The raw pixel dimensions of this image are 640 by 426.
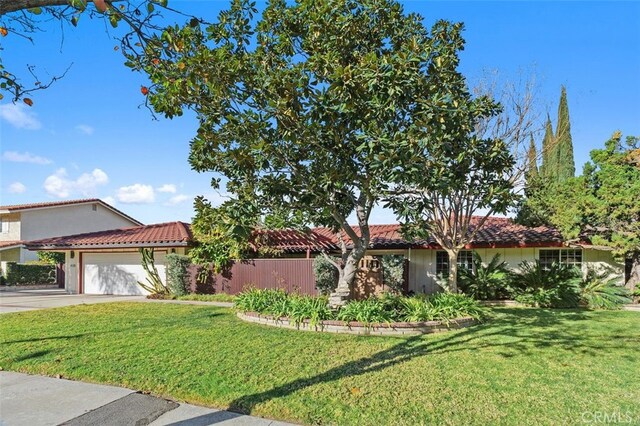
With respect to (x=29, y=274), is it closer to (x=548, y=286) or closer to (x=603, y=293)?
(x=548, y=286)

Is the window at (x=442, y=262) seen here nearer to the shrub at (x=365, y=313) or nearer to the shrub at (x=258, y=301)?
the shrub at (x=258, y=301)

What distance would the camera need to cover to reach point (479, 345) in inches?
310

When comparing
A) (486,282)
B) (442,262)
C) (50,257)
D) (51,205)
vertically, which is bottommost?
(486,282)

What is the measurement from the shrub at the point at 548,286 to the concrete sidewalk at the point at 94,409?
1309cm

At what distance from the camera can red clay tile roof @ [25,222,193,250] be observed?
19.2 m

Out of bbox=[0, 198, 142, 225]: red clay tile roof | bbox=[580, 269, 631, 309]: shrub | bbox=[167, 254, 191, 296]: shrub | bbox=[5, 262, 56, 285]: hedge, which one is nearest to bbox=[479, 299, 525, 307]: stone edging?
bbox=[580, 269, 631, 309]: shrub

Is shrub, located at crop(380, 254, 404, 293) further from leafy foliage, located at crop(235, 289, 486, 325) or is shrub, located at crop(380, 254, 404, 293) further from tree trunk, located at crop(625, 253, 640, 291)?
tree trunk, located at crop(625, 253, 640, 291)

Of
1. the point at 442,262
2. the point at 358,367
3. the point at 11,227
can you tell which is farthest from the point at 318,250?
the point at 11,227

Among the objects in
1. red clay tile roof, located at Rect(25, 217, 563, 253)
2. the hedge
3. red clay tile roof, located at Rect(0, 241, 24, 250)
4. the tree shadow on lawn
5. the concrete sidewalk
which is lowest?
the hedge

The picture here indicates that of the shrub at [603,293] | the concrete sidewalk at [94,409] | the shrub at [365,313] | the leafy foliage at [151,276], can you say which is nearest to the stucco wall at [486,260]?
the shrub at [603,293]

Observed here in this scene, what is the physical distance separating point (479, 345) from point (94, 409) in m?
6.37

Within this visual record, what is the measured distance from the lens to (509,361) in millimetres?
6707

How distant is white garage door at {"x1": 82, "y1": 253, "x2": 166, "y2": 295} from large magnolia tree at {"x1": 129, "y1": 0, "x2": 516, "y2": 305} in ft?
41.9

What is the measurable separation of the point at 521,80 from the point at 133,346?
596 inches
